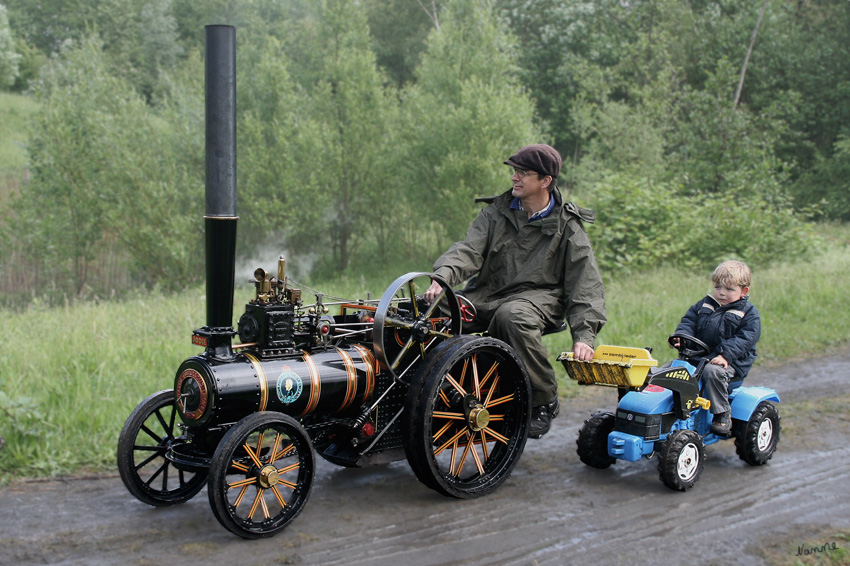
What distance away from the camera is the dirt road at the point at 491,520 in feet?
12.1

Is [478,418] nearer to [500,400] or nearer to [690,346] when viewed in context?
[500,400]

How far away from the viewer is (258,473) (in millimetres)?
3857

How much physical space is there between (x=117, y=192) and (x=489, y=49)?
9.14 m

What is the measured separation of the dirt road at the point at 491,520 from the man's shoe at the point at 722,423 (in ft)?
0.87

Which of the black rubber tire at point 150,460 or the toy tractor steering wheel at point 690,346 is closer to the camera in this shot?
the black rubber tire at point 150,460

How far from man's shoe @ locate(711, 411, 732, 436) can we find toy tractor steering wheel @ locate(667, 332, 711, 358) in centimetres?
41

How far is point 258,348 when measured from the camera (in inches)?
161

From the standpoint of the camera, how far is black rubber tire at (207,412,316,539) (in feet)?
11.9

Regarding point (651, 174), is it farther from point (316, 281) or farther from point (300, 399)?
point (300, 399)

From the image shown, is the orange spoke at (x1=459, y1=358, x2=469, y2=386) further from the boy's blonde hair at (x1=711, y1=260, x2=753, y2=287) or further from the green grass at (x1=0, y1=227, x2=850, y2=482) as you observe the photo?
the boy's blonde hair at (x1=711, y1=260, x2=753, y2=287)

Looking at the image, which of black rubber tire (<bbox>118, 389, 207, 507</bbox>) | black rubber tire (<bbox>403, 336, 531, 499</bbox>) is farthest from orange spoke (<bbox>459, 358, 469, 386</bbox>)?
black rubber tire (<bbox>118, 389, 207, 507</bbox>)

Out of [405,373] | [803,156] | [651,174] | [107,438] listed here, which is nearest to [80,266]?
[651,174]

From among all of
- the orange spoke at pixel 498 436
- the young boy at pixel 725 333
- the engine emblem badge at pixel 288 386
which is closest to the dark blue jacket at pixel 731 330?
the young boy at pixel 725 333

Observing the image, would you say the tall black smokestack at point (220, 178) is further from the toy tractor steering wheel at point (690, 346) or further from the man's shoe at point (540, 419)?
the toy tractor steering wheel at point (690, 346)
